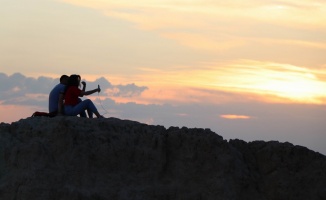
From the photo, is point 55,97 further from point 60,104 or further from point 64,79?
point 64,79

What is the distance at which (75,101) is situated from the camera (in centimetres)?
1662

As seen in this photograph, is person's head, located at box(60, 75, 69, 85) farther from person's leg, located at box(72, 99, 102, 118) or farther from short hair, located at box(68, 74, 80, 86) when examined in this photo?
person's leg, located at box(72, 99, 102, 118)

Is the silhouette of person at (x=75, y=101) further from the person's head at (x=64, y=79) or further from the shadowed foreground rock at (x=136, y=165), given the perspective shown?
the shadowed foreground rock at (x=136, y=165)

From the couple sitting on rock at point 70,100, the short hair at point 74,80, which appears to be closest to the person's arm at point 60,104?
the couple sitting on rock at point 70,100

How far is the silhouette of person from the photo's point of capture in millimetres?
16266

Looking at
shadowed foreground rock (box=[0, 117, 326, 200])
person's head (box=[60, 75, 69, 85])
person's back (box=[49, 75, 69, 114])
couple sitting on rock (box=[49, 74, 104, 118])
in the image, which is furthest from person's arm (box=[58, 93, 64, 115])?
shadowed foreground rock (box=[0, 117, 326, 200])

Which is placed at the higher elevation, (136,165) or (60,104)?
(60,104)

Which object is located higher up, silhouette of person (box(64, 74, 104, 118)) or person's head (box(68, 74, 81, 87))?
person's head (box(68, 74, 81, 87))

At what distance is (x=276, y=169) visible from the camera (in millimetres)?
15750

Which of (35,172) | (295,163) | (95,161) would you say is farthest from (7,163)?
(295,163)

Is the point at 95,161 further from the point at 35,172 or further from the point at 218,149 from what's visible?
the point at 218,149

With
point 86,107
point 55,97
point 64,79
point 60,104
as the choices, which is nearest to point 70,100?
point 60,104

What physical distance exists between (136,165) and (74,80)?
A: 9.61ft

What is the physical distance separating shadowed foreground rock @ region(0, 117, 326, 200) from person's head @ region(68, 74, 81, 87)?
1560mm
